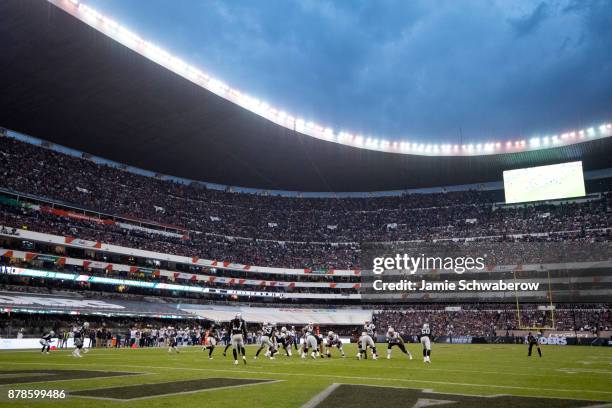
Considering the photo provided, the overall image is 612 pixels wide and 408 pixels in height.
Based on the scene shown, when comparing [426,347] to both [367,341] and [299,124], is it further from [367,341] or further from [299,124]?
[299,124]

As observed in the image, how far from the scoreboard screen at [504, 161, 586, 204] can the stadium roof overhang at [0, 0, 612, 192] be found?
1.34 meters

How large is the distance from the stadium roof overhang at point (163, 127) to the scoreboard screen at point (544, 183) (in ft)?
4.41

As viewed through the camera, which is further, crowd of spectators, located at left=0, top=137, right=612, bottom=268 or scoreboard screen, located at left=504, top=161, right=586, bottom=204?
scoreboard screen, located at left=504, top=161, right=586, bottom=204

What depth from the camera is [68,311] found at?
4484cm

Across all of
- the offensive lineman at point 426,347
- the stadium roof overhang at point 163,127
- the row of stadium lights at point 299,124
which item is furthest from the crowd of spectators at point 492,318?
the offensive lineman at point 426,347

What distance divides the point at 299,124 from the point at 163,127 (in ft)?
52.5

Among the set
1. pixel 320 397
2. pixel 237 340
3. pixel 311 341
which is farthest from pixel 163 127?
pixel 320 397

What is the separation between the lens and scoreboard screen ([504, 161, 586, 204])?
224 ft

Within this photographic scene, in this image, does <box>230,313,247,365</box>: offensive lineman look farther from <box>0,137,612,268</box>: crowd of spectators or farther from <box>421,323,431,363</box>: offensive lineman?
<box>0,137,612,268</box>: crowd of spectators

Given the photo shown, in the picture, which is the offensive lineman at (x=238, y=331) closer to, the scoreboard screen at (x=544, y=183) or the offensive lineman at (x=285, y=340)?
the offensive lineman at (x=285, y=340)

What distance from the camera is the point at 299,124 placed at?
62.2 meters

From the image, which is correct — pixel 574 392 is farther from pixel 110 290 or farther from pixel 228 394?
pixel 110 290

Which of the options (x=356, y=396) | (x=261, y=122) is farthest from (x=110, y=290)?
(x=356, y=396)

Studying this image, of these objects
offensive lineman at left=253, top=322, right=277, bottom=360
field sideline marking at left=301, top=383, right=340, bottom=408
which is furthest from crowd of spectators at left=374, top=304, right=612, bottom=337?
field sideline marking at left=301, top=383, right=340, bottom=408
